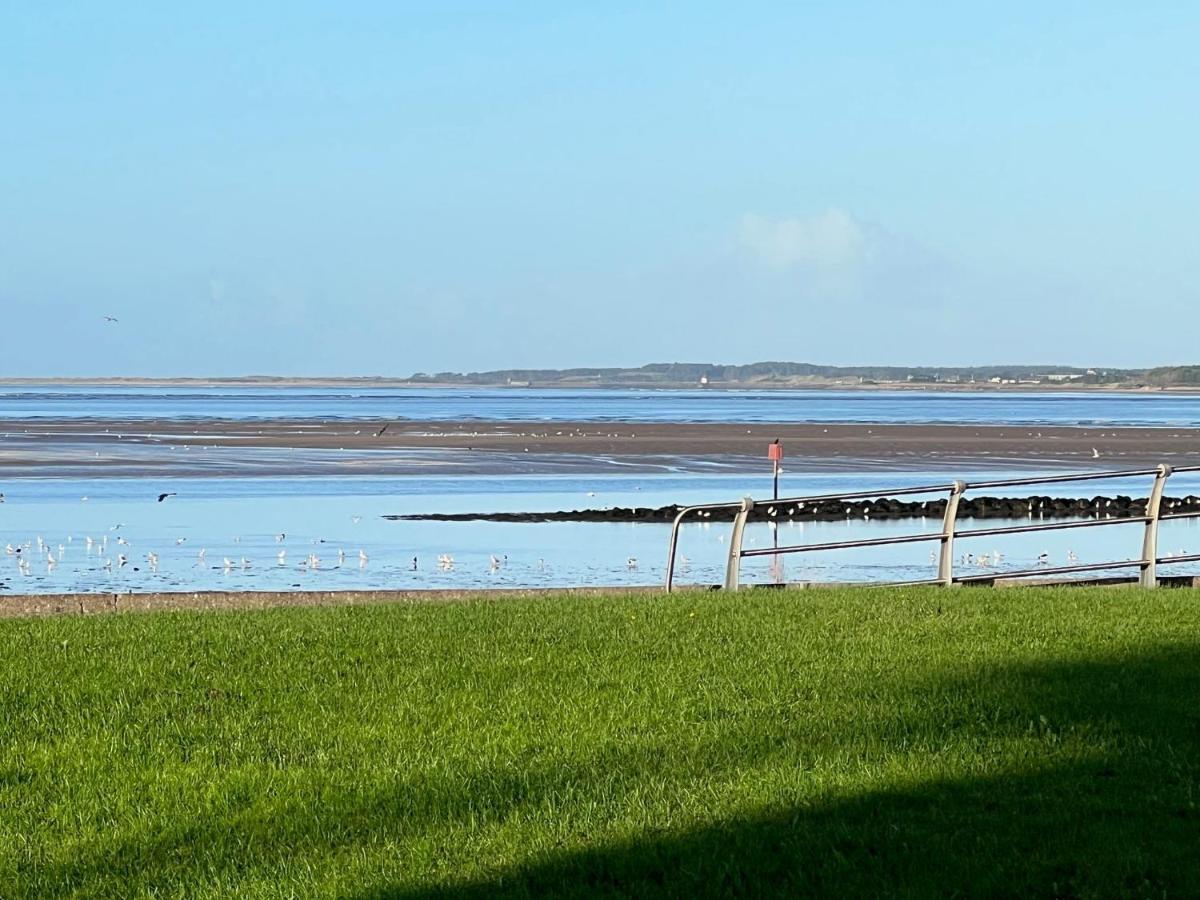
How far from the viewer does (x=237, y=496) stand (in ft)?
138

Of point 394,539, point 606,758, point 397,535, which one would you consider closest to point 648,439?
point 397,535

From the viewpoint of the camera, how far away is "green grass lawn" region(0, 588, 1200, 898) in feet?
21.8

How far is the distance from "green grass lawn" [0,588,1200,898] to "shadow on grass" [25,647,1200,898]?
18 mm

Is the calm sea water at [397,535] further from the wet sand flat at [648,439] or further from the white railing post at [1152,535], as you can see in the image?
the wet sand flat at [648,439]

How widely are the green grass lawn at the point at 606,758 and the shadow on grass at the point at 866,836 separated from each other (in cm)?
2

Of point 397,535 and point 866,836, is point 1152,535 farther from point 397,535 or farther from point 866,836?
point 397,535

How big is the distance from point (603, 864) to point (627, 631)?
6183mm

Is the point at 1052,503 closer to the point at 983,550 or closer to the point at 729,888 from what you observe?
the point at 983,550

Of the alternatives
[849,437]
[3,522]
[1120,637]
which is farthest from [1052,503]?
[849,437]

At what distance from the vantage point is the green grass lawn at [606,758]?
21.8 feet

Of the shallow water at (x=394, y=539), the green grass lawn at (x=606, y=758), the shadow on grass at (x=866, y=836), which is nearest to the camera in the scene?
the shadow on grass at (x=866, y=836)

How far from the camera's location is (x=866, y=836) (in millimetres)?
6953

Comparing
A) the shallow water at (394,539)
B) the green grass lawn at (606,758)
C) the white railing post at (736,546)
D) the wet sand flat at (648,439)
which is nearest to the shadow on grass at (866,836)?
the green grass lawn at (606,758)

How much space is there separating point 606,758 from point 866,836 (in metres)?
1.84
